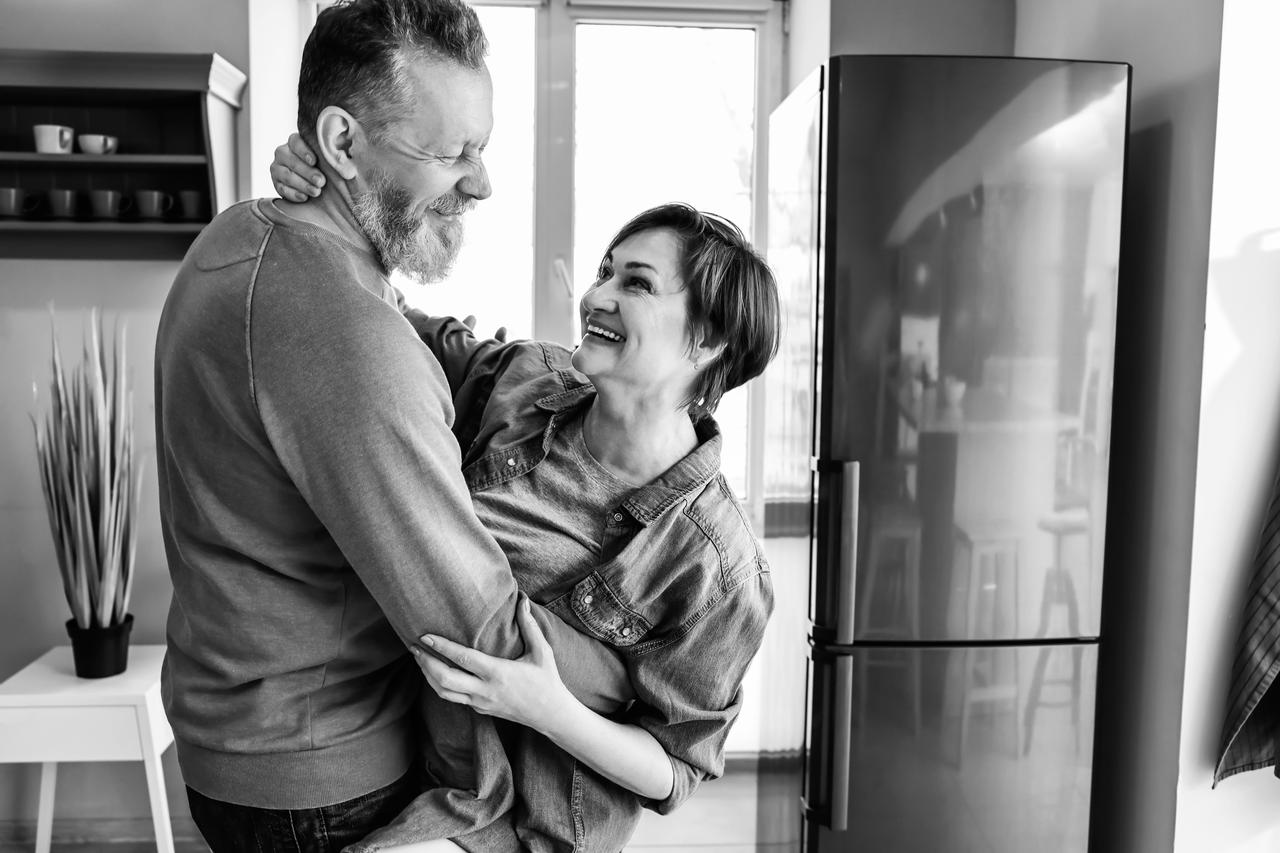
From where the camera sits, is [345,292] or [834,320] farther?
[834,320]

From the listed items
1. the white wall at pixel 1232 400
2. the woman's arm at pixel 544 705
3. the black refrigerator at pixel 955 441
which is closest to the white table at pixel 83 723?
the black refrigerator at pixel 955 441

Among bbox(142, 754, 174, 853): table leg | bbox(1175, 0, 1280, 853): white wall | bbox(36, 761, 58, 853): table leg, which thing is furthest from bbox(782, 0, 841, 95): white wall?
bbox(36, 761, 58, 853): table leg

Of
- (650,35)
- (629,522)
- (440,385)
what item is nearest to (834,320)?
(629,522)

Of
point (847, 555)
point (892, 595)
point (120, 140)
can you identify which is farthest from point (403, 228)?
point (120, 140)

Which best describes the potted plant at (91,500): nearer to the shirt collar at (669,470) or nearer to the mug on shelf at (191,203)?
the mug on shelf at (191,203)

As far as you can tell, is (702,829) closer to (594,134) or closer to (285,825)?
(594,134)

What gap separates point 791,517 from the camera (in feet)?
7.54

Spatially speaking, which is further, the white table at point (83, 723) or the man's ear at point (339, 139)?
the white table at point (83, 723)

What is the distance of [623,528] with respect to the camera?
1.32m

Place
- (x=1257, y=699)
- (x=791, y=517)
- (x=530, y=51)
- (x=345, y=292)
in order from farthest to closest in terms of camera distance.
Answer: (x=530, y=51) < (x=791, y=517) < (x=1257, y=699) < (x=345, y=292)

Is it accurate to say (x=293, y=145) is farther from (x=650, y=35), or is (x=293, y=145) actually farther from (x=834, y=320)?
(x=650, y=35)

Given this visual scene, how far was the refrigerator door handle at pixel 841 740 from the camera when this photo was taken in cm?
210

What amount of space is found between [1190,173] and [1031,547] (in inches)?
30.4

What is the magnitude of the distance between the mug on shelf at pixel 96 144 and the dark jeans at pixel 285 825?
6.79 feet
